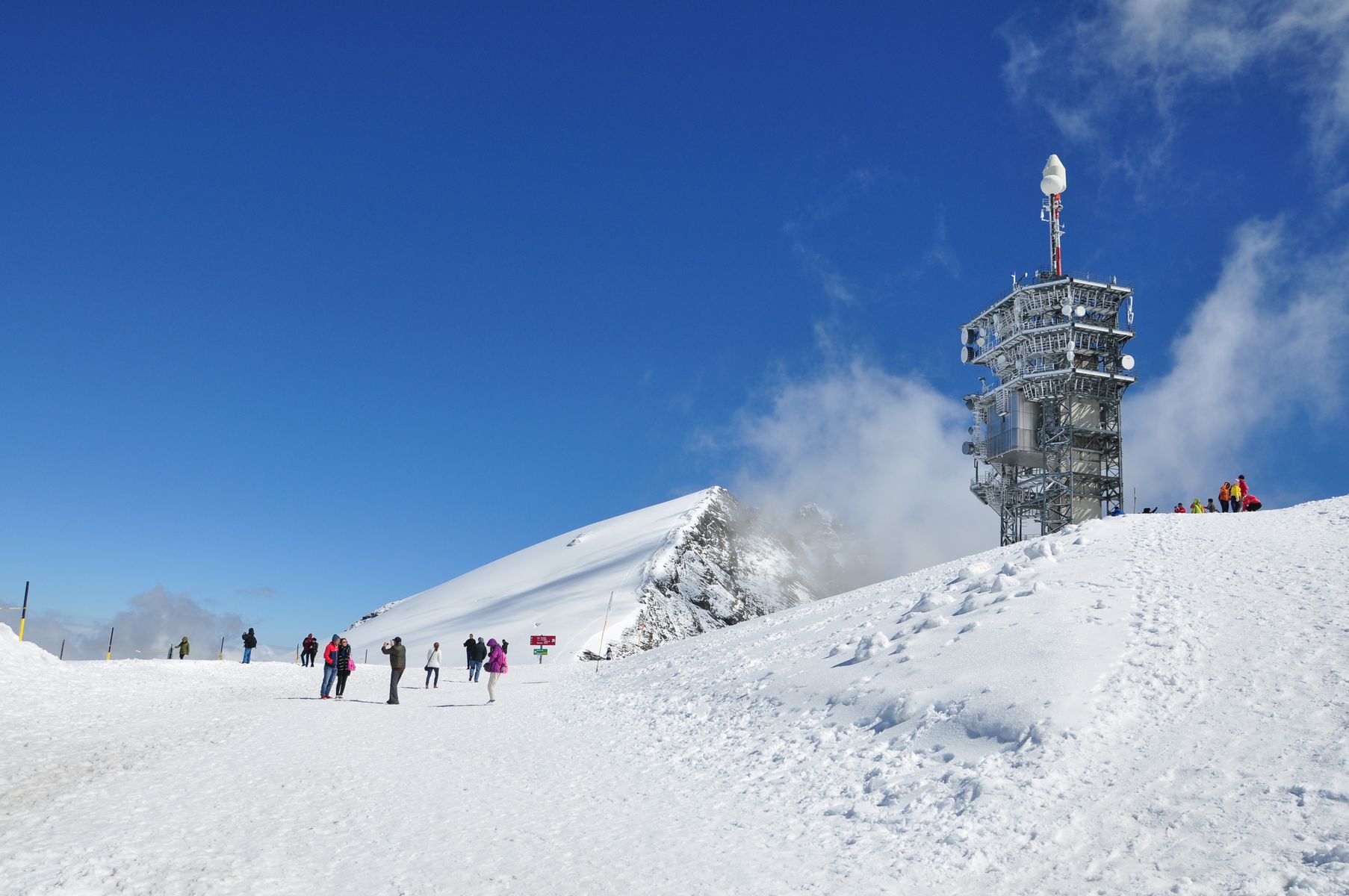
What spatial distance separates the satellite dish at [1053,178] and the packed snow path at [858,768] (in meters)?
56.8

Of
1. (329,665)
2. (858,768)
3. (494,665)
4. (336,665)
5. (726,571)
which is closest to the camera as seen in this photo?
(858,768)

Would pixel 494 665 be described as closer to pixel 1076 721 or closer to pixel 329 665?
pixel 329 665

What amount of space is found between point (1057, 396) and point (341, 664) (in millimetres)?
59470

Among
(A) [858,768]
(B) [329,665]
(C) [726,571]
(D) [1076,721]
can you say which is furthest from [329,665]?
(C) [726,571]

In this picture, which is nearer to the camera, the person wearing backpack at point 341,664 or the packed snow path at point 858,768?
the packed snow path at point 858,768

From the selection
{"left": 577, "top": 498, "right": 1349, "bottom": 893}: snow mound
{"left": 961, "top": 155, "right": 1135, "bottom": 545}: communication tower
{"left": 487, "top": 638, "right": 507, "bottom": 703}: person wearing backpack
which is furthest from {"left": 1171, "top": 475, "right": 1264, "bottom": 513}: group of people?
{"left": 961, "top": 155, "right": 1135, "bottom": 545}: communication tower

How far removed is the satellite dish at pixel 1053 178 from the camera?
67.2 m

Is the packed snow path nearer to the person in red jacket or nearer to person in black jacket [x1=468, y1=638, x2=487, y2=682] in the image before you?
the person in red jacket

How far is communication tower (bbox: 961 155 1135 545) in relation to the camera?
63.7m

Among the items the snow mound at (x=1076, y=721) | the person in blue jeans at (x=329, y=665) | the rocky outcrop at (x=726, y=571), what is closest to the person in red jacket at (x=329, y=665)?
the person in blue jeans at (x=329, y=665)

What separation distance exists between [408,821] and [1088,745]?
791cm

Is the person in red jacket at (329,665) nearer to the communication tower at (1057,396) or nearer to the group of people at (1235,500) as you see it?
the group of people at (1235,500)

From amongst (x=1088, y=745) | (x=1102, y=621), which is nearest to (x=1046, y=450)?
(x=1102, y=621)

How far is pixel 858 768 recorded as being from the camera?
1062 centimetres
